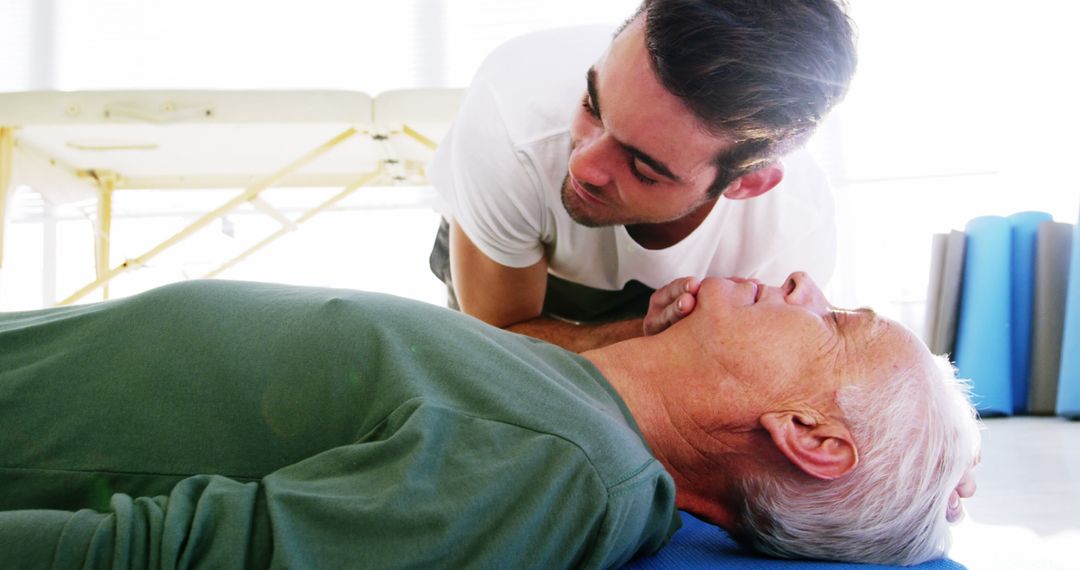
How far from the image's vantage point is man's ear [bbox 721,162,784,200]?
1507mm

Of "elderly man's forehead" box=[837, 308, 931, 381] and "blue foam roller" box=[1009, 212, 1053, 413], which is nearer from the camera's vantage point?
"elderly man's forehead" box=[837, 308, 931, 381]

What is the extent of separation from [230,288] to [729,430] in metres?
0.73

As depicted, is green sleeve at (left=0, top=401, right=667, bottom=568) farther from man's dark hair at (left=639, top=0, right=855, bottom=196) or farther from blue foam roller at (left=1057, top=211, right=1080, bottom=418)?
blue foam roller at (left=1057, top=211, right=1080, bottom=418)

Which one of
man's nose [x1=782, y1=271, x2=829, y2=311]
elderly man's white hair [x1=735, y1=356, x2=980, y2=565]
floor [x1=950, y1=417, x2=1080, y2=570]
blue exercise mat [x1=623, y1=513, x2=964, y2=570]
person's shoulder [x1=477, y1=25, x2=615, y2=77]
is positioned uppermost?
person's shoulder [x1=477, y1=25, x2=615, y2=77]

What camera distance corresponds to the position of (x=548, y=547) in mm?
853

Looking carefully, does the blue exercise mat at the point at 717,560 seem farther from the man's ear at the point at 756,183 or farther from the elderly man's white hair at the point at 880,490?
the man's ear at the point at 756,183

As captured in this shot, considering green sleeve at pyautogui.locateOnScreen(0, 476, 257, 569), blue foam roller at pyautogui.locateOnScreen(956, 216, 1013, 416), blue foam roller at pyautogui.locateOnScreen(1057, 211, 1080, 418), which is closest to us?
green sleeve at pyautogui.locateOnScreen(0, 476, 257, 569)

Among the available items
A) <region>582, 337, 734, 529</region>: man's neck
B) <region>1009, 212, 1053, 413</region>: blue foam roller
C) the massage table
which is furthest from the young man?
<region>1009, 212, 1053, 413</region>: blue foam roller

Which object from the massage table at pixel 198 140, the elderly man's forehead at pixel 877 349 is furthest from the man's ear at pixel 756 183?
the massage table at pixel 198 140

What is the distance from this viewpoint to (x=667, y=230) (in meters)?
1.67

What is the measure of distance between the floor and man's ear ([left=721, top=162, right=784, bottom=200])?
78cm

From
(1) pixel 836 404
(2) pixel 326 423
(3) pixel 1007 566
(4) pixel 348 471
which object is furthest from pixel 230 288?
(3) pixel 1007 566

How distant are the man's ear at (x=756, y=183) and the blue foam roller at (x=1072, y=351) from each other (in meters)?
2.25

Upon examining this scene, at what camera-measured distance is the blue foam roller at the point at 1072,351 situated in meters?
3.08
